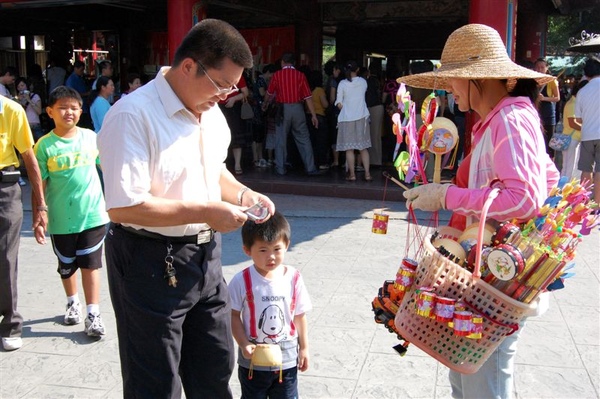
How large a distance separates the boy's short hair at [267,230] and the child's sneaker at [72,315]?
2085mm

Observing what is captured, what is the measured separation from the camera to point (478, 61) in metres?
2.50

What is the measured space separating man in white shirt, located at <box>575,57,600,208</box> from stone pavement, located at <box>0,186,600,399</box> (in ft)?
7.01

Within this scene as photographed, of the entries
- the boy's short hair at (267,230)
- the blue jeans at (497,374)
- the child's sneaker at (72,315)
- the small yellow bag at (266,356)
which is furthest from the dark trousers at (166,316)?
the child's sneaker at (72,315)

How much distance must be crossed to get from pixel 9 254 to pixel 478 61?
3049mm

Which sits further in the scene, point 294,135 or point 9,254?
point 294,135

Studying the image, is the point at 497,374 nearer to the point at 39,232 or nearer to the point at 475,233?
the point at 475,233

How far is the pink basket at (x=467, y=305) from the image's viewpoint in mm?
2166

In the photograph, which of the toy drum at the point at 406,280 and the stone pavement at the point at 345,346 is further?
the stone pavement at the point at 345,346

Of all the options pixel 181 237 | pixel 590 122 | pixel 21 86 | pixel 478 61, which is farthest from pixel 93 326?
pixel 21 86

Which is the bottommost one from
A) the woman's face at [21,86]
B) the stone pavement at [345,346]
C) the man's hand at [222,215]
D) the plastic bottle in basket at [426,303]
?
the stone pavement at [345,346]

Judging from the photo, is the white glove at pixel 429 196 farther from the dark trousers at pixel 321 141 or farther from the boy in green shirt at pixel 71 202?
the dark trousers at pixel 321 141

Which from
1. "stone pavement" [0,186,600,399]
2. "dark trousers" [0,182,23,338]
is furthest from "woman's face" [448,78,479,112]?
"dark trousers" [0,182,23,338]

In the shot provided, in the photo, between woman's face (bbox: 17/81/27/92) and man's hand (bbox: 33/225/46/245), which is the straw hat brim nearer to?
man's hand (bbox: 33/225/46/245)

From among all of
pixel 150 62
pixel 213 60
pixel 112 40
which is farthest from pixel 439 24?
pixel 213 60
